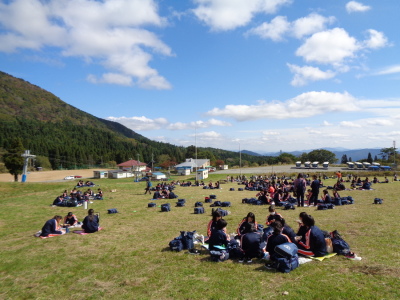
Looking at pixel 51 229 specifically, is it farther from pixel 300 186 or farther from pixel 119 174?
pixel 119 174

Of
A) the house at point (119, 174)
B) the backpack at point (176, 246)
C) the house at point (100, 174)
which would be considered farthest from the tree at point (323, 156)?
the backpack at point (176, 246)

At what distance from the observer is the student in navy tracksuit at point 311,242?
8.23 m

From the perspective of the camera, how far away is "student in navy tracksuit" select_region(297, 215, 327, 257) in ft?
27.0

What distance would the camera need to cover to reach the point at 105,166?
391ft

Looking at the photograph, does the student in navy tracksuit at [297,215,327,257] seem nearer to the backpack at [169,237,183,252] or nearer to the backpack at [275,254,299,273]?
the backpack at [275,254,299,273]

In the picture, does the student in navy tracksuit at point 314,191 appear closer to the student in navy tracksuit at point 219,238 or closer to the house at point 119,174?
the student in navy tracksuit at point 219,238

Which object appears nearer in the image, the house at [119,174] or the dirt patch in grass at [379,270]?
the dirt patch in grass at [379,270]

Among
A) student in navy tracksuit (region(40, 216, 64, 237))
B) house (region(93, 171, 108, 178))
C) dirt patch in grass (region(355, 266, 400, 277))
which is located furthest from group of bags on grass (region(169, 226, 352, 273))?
house (region(93, 171, 108, 178))

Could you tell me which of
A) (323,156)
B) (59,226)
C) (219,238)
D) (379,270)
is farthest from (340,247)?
(323,156)

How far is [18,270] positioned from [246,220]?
8026mm

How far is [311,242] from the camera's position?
8336 mm

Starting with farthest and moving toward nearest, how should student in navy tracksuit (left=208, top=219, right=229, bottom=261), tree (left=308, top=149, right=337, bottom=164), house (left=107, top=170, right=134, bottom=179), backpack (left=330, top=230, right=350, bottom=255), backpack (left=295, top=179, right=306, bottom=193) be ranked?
tree (left=308, top=149, right=337, bottom=164) < house (left=107, top=170, right=134, bottom=179) < backpack (left=295, top=179, right=306, bottom=193) < student in navy tracksuit (left=208, top=219, right=229, bottom=261) < backpack (left=330, top=230, right=350, bottom=255)

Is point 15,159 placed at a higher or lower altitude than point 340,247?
higher

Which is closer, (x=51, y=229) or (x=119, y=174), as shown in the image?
(x=51, y=229)
